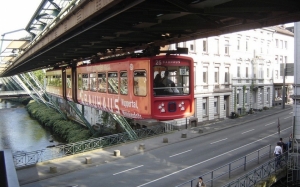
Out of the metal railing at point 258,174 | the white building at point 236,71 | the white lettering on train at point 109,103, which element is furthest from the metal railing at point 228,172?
the white building at point 236,71

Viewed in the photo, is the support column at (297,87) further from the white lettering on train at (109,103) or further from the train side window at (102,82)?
the train side window at (102,82)

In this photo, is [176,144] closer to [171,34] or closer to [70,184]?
[70,184]

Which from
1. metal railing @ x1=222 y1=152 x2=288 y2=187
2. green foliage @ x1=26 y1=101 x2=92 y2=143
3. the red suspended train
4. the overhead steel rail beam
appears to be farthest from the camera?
green foliage @ x1=26 y1=101 x2=92 y2=143

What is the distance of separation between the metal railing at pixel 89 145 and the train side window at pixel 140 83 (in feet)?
40.8

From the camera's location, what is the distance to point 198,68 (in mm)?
33062

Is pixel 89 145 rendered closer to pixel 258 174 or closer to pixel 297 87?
pixel 258 174

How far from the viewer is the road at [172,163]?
1592cm

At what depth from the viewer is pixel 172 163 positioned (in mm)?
18891

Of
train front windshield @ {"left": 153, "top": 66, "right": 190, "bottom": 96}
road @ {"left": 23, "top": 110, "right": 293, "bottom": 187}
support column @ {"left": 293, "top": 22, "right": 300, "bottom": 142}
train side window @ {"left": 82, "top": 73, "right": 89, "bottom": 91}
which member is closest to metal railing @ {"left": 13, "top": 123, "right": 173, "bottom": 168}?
road @ {"left": 23, "top": 110, "right": 293, "bottom": 187}

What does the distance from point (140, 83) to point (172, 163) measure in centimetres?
943

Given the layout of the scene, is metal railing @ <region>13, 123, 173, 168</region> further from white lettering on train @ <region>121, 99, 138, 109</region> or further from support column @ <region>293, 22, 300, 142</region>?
support column @ <region>293, 22, 300, 142</region>

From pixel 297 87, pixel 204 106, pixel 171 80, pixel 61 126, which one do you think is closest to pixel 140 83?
pixel 171 80

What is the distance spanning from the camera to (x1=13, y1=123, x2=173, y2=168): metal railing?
22562 mm

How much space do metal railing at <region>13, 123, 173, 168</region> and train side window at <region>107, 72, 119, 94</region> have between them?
9846mm
